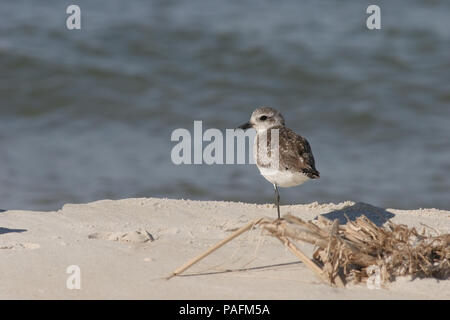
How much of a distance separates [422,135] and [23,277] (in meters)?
6.91

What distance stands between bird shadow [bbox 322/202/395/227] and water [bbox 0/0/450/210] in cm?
211

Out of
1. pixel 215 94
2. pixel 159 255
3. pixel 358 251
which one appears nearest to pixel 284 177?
pixel 159 255

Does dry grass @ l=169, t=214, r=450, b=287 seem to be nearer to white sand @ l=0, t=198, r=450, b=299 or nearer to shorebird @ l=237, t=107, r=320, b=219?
white sand @ l=0, t=198, r=450, b=299

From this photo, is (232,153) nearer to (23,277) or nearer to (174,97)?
(174,97)

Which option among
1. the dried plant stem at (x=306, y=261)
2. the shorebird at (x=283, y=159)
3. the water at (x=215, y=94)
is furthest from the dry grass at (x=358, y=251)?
the water at (x=215, y=94)

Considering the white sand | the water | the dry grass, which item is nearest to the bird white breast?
the white sand

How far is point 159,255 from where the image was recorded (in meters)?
4.90

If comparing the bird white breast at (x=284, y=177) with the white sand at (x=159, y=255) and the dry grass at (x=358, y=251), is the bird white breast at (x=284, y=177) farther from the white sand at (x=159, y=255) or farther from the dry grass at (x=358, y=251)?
the dry grass at (x=358, y=251)

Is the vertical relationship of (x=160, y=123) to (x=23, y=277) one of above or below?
above

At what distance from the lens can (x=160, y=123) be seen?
1055 cm

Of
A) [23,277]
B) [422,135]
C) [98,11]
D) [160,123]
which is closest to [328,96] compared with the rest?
[422,135]

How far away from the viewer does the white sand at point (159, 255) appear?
4219 millimetres

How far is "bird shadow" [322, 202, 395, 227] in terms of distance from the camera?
6180 mm
